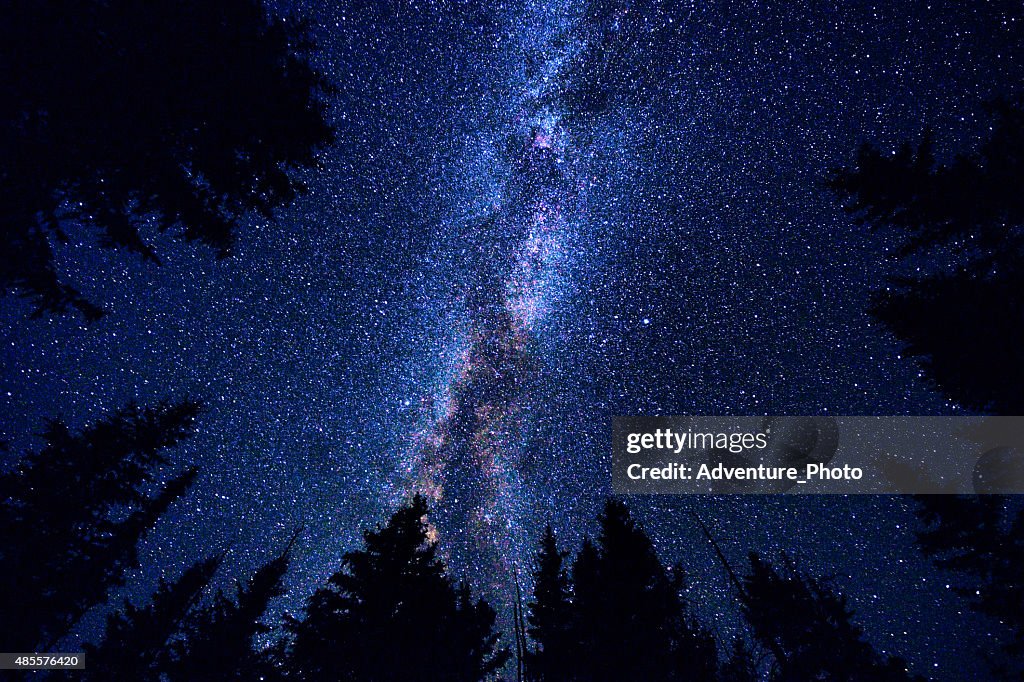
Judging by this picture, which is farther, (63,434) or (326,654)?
(63,434)

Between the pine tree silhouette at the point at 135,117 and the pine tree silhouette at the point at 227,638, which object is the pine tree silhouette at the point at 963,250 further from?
the pine tree silhouette at the point at 227,638

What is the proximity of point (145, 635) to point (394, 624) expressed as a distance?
14.4m

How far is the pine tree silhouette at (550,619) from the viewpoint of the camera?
479 inches

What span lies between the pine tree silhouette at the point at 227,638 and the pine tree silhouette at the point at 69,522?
4.66m

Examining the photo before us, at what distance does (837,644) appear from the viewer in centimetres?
1507

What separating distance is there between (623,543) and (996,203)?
12.2 meters

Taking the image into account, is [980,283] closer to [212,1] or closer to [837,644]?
[212,1]

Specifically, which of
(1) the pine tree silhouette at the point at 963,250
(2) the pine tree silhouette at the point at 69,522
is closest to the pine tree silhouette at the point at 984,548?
(1) the pine tree silhouette at the point at 963,250

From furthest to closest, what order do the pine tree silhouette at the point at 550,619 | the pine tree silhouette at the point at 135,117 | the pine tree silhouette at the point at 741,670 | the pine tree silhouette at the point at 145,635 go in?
the pine tree silhouette at the point at 145,635 < the pine tree silhouette at the point at 550,619 < the pine tree silhouette at the point at 741,670 < the pine tree silhouette at the point at 135,117

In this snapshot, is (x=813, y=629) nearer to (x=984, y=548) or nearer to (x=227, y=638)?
(x=984, y=548)

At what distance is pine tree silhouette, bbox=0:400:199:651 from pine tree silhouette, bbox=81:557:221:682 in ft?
15.2

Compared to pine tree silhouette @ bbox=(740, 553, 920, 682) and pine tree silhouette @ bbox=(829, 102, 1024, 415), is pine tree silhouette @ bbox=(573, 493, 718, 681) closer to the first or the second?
pine tree silhouette @ bbox=(740, 553, 920, 682)

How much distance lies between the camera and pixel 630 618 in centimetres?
1112

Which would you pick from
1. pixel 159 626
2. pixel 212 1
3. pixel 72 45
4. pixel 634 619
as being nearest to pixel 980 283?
pixel 634 619
